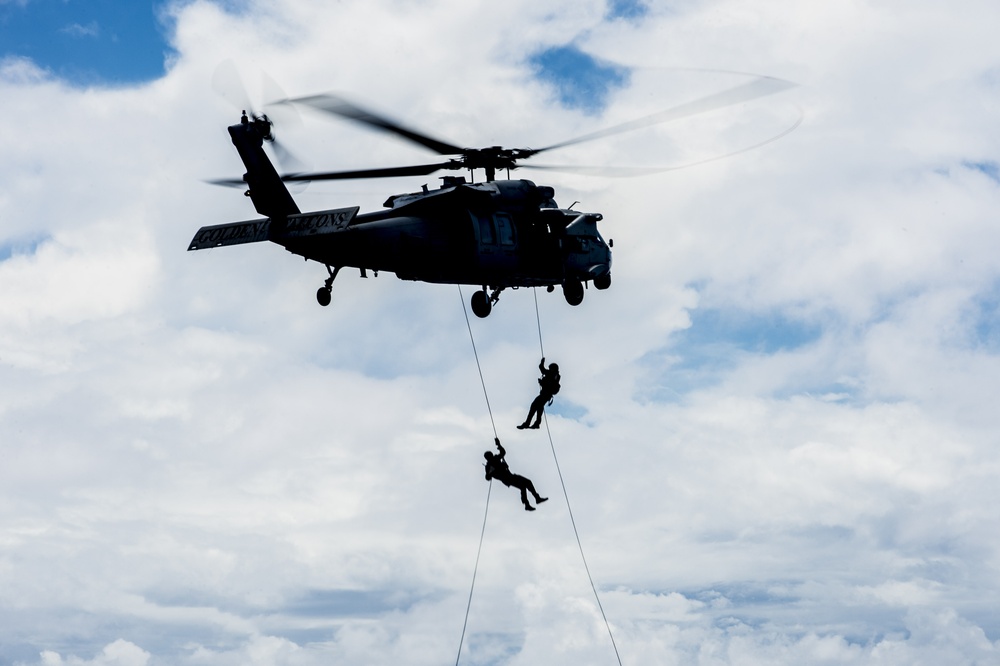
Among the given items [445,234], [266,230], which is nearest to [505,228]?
[445,234]

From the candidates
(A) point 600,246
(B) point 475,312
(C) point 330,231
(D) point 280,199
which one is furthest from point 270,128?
(A) point 600,246

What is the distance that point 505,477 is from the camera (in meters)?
32.8

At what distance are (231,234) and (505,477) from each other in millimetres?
9183

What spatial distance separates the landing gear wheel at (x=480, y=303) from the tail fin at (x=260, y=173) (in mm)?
5345

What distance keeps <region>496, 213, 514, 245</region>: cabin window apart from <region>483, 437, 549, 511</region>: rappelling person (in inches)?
232

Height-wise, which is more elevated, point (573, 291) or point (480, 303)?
point (573, 291)

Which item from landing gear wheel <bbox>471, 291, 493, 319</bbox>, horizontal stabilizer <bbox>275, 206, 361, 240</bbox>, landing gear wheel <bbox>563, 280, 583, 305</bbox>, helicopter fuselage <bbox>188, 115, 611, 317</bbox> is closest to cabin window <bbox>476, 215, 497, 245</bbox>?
helicopter fuselage <bbox>188, 115, 611, 317</bbox>

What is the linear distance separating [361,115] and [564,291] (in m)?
9.04

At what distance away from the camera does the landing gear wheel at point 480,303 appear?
34812 mm

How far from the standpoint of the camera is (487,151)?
35438 mm

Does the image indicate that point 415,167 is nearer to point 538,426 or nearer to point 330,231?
point 330,231

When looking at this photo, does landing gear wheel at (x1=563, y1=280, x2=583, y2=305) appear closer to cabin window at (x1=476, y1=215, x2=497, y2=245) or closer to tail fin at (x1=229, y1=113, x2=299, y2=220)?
cabin window at (x1=476, y1=215, x2=497, y2=245)

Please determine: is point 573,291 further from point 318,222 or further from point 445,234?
point 318,222

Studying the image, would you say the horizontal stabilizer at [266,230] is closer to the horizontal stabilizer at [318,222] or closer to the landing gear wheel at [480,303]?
the horizontal stabilizer at [318,222]
